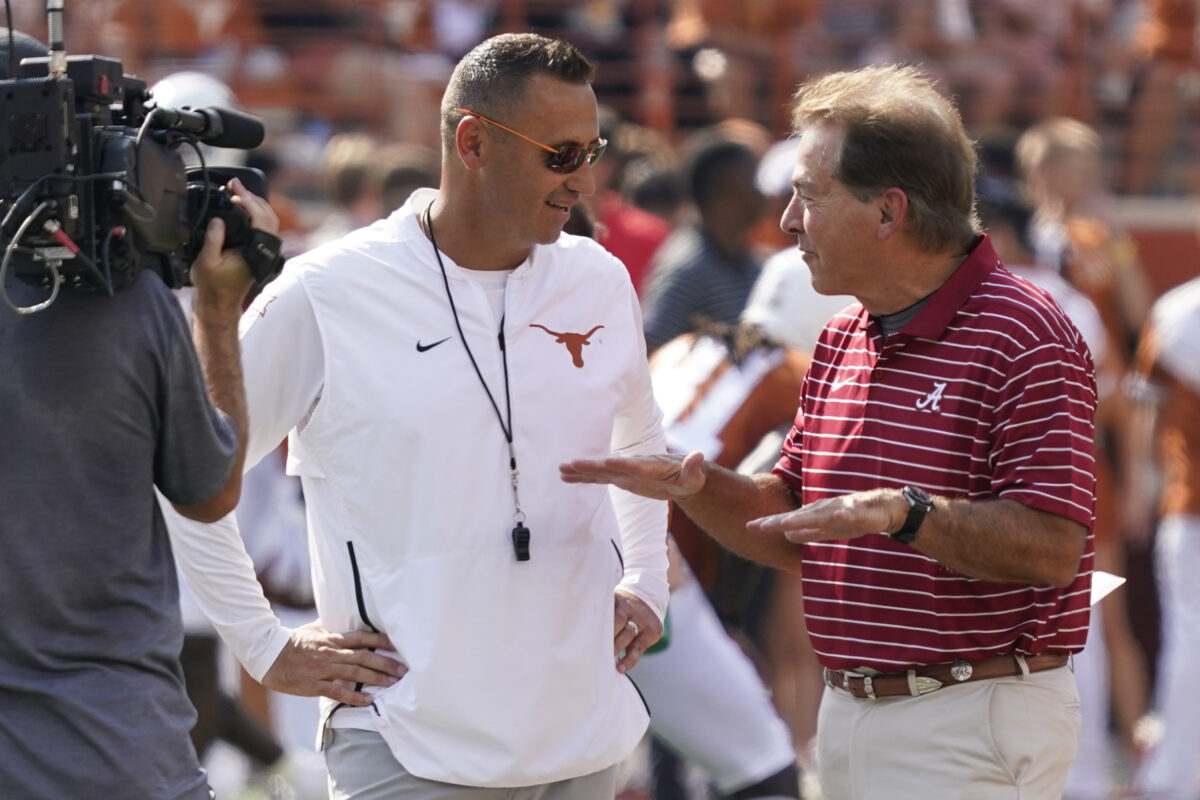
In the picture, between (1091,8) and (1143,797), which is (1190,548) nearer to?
(1143,797)

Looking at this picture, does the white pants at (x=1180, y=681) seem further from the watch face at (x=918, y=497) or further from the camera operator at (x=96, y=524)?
the camera operator at (x=96, y=524)

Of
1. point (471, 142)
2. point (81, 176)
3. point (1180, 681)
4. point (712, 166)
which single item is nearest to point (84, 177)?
point (81, 176)

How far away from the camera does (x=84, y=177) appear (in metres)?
2.58

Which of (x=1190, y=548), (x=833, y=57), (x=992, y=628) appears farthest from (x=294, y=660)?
(x=833, y=57)

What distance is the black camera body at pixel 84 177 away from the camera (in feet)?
8.44

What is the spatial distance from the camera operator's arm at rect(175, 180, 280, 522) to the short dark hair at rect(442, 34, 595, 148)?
724mm

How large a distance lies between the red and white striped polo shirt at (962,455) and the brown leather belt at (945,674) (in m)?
0.02

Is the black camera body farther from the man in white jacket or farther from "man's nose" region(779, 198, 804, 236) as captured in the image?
"man's nose" region(779, 198, 804, 236)

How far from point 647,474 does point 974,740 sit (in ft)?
2.61

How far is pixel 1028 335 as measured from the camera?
10.5 feet

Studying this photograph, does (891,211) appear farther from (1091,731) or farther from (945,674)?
(1091,731)

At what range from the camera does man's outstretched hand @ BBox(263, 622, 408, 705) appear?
3.36 m

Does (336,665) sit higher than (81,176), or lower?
lower

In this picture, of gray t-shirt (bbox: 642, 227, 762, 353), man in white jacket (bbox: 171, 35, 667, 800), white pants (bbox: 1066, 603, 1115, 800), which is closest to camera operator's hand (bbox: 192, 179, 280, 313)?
man in white jacket (bbox: 171, 35, 667, 800)
